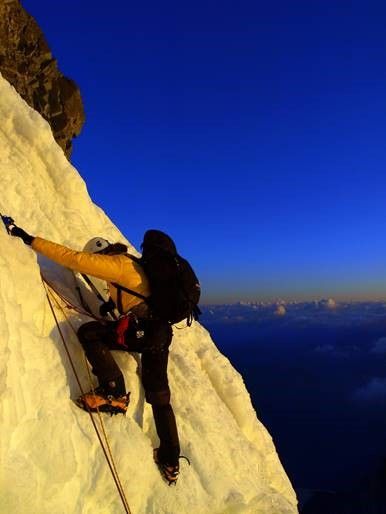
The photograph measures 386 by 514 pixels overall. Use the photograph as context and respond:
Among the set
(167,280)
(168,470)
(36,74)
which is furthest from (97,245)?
(36,74)

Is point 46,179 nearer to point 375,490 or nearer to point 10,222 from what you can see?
point 10,222

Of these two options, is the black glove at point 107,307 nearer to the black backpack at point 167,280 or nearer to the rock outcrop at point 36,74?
the black backpack at point 167,280

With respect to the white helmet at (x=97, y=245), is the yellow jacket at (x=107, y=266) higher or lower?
lower

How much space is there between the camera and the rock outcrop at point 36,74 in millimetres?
36375

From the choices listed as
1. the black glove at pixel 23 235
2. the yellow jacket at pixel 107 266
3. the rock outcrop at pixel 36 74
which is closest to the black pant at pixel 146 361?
the yellow jacket at pixel 107 266

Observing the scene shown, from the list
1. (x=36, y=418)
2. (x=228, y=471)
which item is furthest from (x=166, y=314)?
(x=228, y=471)

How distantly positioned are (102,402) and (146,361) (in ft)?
3.04

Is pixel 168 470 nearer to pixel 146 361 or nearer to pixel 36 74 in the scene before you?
pixel 146 361

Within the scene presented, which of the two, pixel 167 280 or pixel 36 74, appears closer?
pixel 167 280

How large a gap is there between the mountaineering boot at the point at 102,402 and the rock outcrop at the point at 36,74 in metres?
33.1

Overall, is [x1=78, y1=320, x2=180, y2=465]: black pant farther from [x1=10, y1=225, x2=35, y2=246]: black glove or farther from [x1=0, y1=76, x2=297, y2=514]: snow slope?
[x1=10, y1=225, x2=35, y2=246]: black glove

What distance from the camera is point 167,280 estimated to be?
7062mm

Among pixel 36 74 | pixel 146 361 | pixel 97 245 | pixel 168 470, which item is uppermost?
pixel 36 74

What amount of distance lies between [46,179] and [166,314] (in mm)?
4908
